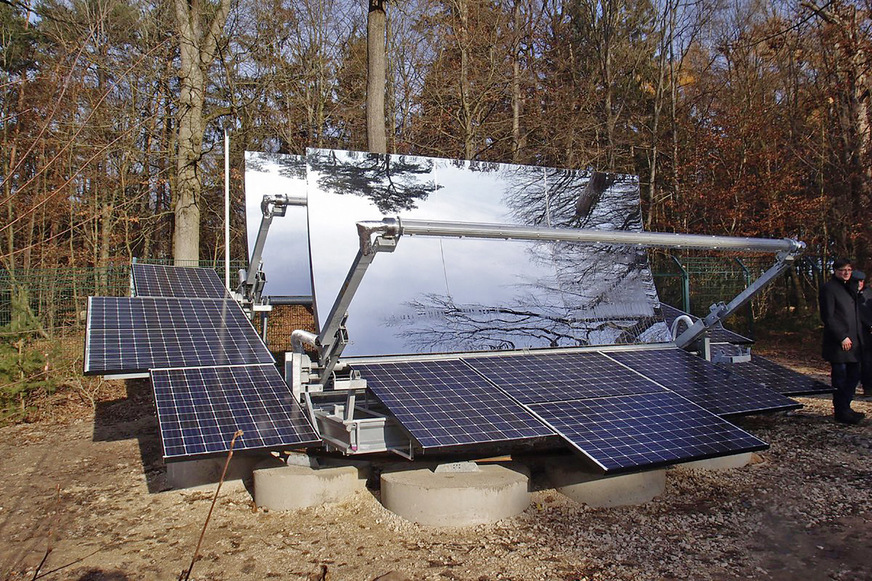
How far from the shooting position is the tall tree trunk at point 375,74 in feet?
35.9

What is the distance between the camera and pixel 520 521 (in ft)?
18.0

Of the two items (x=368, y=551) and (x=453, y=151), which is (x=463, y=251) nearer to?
(x=368, y=551)

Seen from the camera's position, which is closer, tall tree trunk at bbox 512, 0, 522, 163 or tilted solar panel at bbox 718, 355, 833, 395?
tilted solar panel at bbox 718, 355, 833, 395

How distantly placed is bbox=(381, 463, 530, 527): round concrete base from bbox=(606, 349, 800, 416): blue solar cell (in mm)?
1897

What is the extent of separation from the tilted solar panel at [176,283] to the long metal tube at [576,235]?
4.15 m

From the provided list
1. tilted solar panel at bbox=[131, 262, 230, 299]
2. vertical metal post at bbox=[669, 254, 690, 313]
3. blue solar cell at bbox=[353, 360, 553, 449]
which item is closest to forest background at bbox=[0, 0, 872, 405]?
vertical metal post at bbox=[669, 254, 690, 313]

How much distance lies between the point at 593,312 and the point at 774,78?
17060 mm

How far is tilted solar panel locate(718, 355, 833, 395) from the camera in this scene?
7.29 meters

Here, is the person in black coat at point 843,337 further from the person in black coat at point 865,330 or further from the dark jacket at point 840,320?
the person in black coat at point 865,330

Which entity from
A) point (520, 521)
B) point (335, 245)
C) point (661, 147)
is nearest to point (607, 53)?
point (661, 147)

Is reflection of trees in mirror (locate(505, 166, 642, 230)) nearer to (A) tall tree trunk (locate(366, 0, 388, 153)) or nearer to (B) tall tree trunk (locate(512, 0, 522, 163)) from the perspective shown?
(A) tall tree trunk (locate(366, 0, 388, 153))

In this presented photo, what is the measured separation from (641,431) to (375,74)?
762 cm

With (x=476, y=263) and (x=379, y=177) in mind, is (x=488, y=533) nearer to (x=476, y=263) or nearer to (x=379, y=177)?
(x=476, y=263)

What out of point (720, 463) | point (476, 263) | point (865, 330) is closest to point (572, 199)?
point (476, 263)
